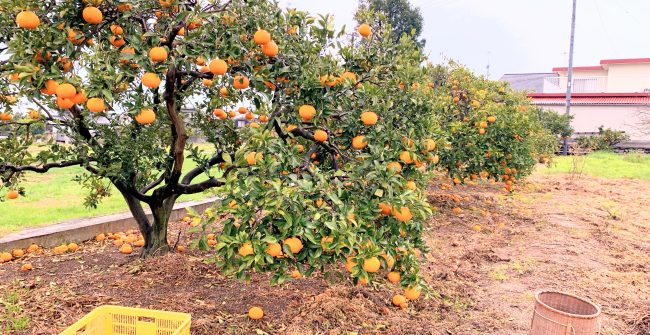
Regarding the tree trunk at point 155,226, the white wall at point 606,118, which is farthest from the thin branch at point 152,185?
the white wall at point 606,118

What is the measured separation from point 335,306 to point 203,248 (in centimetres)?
120

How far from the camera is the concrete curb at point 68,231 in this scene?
442 centimetres

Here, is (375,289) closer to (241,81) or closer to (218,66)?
(241,81)

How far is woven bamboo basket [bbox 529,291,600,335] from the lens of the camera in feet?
8.84

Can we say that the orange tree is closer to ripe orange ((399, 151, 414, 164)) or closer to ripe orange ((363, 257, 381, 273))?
ripe orange ((399, 151, 414, 164))

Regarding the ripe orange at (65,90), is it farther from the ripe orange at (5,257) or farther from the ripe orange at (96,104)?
the ripe orange at (5,257)

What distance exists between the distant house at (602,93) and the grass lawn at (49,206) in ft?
62.4

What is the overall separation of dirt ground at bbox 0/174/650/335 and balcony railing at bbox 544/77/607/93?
25.9 m

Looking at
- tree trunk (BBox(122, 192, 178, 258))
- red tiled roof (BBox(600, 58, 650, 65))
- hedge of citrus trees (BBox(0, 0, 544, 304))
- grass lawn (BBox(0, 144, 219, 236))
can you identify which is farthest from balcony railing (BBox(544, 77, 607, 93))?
tree trunk (BBox(122, 192, 178, 258))

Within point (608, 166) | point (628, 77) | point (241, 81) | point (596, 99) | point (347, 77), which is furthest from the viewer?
point (628, 77)

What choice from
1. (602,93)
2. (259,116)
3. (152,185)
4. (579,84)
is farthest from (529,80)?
(259,116)

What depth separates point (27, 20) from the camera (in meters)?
2.25

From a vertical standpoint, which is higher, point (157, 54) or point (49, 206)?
point (157, 54)

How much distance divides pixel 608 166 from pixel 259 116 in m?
15.7
